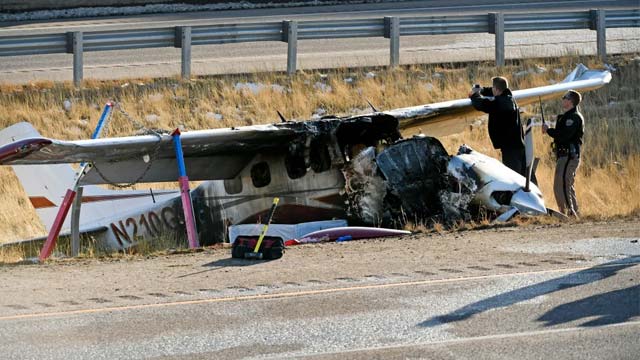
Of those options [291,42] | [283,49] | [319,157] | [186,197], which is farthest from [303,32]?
[186,197]

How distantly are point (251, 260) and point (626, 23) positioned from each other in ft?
52.8

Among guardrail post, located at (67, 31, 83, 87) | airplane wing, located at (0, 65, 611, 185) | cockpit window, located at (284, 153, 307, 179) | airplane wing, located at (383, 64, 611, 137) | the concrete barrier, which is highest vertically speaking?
the concrete barrier

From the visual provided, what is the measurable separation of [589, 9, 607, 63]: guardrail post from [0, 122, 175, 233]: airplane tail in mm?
12196

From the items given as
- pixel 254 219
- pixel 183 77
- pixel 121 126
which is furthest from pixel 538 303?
pixel 183 77

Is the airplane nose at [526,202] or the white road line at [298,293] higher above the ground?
the airplane nose at [526,202]

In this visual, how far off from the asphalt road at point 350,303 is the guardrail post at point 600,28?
42.5ft

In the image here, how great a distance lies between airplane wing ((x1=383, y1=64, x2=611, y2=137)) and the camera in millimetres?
14117

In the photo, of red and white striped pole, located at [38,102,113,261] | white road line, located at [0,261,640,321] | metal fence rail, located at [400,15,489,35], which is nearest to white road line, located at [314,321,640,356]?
white road line, located at [0,261,640,321]

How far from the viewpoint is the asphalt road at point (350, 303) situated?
8.02m

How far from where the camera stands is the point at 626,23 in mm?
25016

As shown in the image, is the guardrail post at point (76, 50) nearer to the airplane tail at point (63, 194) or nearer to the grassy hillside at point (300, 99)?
the grassy hillside at point (300, 99)

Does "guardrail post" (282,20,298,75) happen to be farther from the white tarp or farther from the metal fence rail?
the white tarp

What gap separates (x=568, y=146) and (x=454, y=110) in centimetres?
161

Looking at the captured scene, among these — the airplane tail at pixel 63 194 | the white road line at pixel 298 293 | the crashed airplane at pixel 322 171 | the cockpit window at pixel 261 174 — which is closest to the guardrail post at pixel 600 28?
the crashed airplane at pixel 322 171
